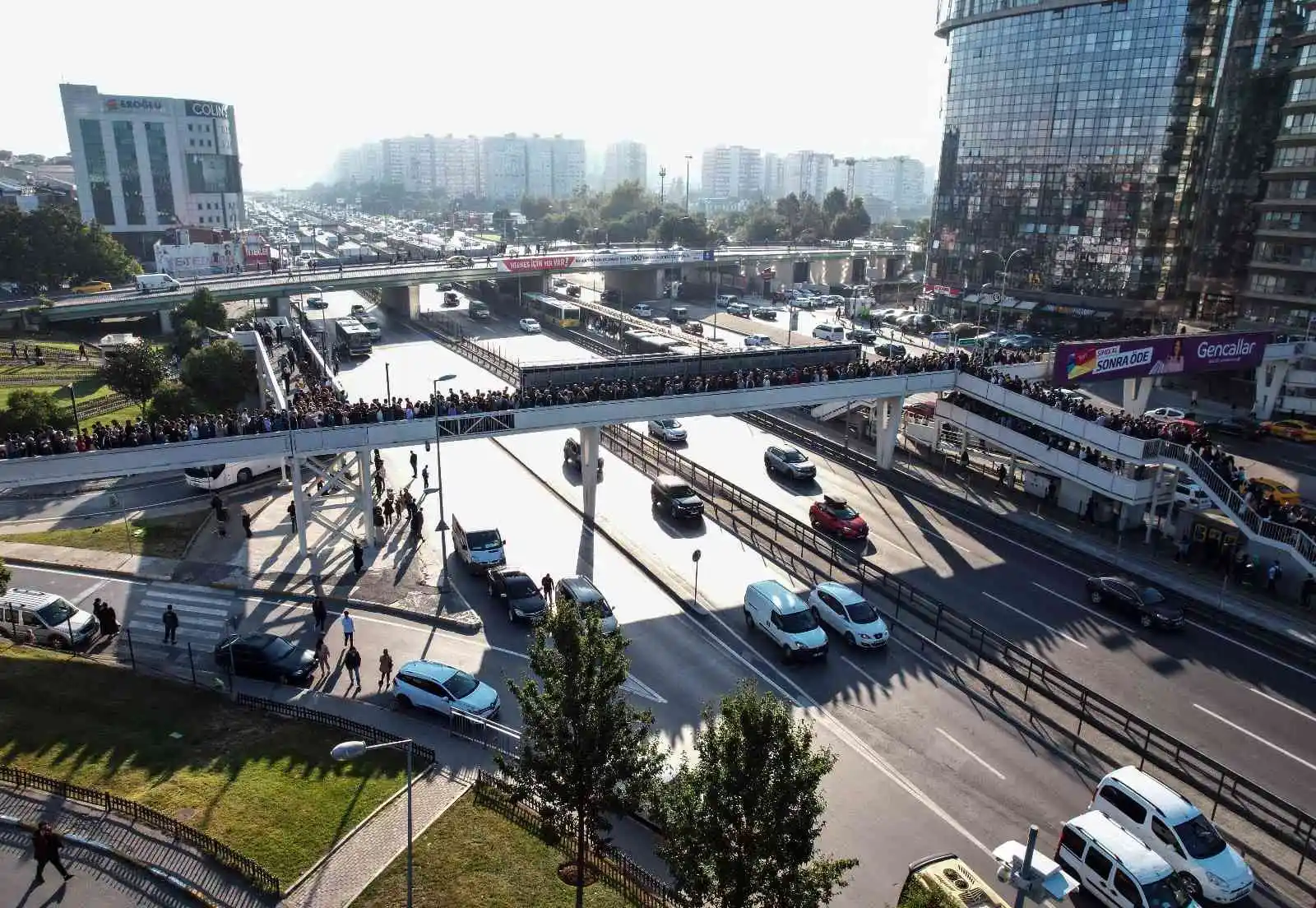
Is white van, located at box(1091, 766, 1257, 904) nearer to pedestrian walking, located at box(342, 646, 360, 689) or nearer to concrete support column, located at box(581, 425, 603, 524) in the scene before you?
pedestrian walking, located at box(342, 646, 360, 689)

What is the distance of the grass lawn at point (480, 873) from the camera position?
15.9 meters

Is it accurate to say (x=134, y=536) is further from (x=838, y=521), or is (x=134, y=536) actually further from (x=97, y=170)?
(x=97, y=170)

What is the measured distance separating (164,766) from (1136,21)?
89.7 meters

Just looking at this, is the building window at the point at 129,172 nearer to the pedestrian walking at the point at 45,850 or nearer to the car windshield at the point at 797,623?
the car windshield at the point at 797,623

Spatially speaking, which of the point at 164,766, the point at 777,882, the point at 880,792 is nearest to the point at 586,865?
the point at 777,882

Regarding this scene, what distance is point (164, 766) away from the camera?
63.4ft

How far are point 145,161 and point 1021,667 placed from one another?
479 feet

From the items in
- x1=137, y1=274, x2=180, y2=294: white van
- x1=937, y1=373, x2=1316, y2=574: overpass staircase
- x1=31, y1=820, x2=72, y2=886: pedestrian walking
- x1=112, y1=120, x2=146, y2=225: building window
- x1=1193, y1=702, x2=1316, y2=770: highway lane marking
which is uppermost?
x1=112, y1=120, x2=146, y2=225: building window

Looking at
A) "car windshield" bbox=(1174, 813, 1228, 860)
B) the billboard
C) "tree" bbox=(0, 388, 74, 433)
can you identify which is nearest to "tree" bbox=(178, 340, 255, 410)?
"tree" bbox=(0, 388, 74, 433)

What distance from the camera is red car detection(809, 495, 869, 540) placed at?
115ft

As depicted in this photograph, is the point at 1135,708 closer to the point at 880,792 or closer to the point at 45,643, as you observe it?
the point at 880,792

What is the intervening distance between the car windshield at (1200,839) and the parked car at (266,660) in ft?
70.6

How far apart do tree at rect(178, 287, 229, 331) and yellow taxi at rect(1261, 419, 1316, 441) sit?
73.6m

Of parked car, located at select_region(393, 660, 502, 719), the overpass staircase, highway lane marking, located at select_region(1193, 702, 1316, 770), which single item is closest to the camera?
highway lane marking, located at select_region(1193, 702, 1316, 770)
